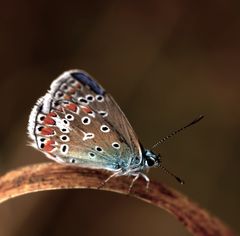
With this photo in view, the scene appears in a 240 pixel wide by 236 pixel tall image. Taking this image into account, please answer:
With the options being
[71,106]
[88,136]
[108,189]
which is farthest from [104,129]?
[108,189]

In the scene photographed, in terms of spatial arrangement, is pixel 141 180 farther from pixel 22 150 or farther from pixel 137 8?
pixel 137 8

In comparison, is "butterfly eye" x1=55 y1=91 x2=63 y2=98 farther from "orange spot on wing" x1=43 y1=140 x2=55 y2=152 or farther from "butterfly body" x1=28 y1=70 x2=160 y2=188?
"orange spot on wing" x1=43 y1=140 x2=55 y2=152

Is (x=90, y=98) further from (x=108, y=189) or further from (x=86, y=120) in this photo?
(x=108, y=189)

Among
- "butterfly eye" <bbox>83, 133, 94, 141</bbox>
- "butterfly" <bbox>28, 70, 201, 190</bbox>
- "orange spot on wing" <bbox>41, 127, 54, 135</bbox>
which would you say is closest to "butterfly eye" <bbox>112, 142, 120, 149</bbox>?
"butterfly" <bbox>28, 70, 201, 190</bbox>

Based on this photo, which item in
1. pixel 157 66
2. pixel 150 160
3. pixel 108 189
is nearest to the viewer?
pixel 108 189

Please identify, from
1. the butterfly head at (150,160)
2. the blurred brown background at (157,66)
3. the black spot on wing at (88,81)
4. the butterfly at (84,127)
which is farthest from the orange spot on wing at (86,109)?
the blurred brown background at (157,66)

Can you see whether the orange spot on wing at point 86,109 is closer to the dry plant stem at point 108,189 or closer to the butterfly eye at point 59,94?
the butterfly eye at point 59,94

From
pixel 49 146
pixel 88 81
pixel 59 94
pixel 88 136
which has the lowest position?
pixel 49 146
